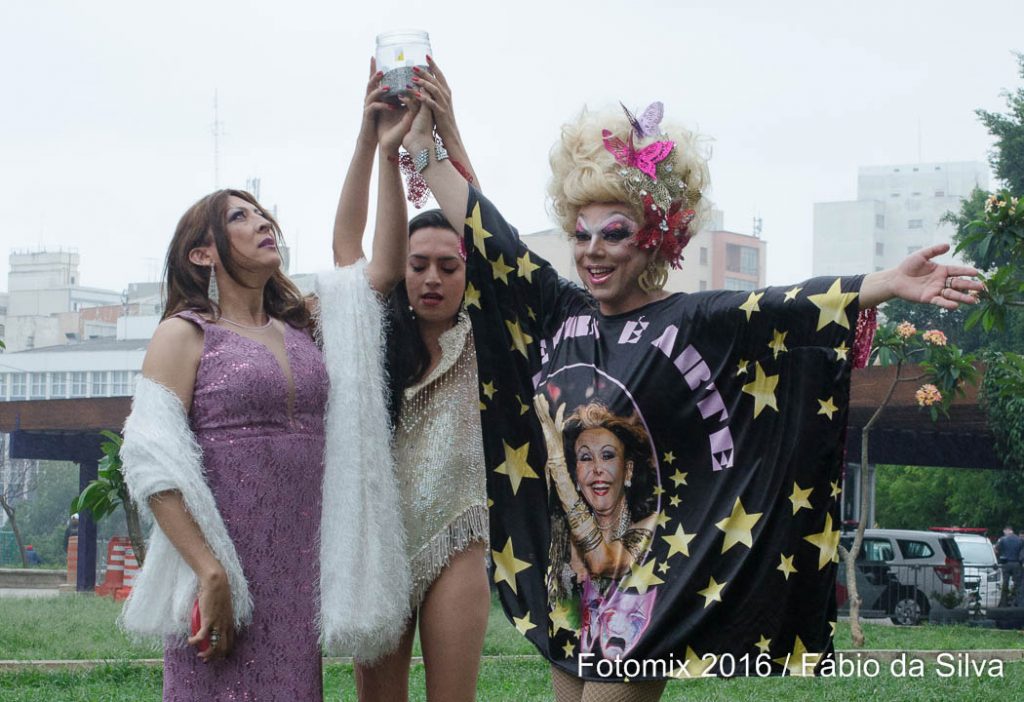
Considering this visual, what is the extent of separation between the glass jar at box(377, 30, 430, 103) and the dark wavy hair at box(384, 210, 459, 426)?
441 mm

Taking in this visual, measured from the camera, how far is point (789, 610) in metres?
3.36

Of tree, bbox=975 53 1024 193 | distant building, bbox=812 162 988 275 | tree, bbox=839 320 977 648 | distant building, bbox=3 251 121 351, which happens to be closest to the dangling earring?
tree, bbox=839 320 977 648

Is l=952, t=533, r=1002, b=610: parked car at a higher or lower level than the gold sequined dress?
lower

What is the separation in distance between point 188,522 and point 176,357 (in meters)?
0.43

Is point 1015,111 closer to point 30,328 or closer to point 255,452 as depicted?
point 255,452

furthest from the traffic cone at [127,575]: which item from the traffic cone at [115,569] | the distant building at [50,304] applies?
the distant building at [50,304]

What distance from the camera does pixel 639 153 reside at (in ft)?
11.3

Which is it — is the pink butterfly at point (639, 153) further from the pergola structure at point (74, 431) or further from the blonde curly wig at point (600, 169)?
the pergola structure at point (74, 431)

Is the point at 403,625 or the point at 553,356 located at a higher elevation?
the point at 553,356

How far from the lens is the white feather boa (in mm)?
3545

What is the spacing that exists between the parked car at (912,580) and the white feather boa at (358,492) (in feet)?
51.9

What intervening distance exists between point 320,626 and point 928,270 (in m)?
1.79

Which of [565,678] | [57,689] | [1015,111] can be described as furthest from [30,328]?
[565,678]

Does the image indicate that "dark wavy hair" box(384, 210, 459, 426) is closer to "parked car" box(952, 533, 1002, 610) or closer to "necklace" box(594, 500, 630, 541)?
"necklace" box(594, 500, 630, 541)
